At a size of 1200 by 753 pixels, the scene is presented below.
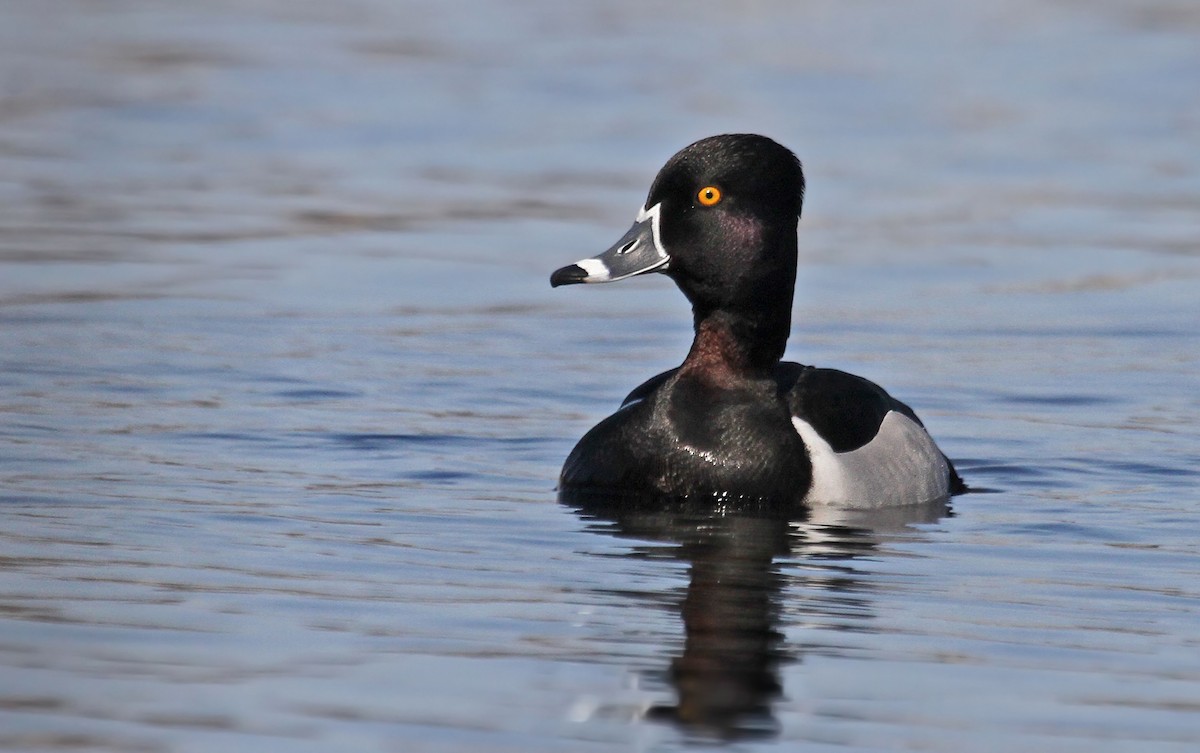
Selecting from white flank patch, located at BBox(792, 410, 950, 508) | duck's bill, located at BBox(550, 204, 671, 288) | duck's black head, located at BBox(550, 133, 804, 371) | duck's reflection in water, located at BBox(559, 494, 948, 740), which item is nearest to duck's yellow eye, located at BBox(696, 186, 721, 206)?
duck's black head, located at BBox(550, 133, 804, 371)

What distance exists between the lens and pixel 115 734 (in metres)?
5.28

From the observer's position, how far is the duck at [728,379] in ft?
27.7

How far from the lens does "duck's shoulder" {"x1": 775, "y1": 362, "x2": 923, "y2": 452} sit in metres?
8.71

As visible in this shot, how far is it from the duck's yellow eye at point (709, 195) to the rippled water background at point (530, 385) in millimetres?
1222

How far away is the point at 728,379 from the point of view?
868 centimetres

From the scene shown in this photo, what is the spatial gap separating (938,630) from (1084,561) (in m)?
1.32

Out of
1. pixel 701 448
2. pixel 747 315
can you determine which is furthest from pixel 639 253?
pixel 701 448

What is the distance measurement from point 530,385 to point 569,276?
2744 mm

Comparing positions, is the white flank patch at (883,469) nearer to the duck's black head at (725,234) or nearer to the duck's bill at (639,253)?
the duck's black head at (725,234)

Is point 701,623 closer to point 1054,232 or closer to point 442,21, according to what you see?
point 1054,232

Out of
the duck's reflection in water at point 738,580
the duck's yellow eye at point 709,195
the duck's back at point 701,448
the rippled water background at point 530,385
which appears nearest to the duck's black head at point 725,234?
the duck's yellow eye at point 709,195

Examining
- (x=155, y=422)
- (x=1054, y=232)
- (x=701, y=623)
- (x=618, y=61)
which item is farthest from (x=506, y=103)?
(x=701, y=623)

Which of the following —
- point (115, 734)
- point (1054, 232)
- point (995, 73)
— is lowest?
point (115, 734)

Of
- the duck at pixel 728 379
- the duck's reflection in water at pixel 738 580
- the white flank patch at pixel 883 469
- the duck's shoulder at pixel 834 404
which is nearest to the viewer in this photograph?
the duck's reflection in water at pixel 738 580
